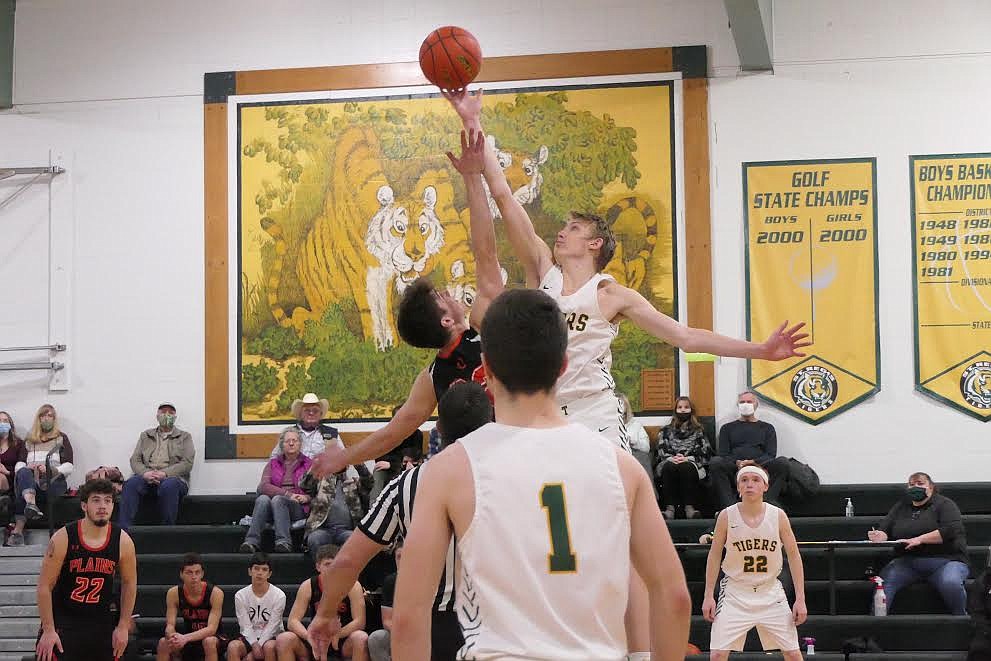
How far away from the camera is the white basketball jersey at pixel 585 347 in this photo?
4773 mm

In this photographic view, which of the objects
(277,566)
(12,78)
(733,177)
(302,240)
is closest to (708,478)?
(733,177)

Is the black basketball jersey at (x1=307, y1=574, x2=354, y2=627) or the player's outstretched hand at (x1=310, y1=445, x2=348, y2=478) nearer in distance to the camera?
the player's outstretched hand at (x1=310, y1=445, x2=348, y2=478)

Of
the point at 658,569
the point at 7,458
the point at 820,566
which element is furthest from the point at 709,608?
the point at 7,458

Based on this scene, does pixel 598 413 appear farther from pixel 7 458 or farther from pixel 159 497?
pixel 7 458

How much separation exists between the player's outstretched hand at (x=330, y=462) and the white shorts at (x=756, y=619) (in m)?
5.55

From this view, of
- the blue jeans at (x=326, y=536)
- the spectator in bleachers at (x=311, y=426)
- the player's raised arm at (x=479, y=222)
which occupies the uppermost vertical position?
the player's raised arm at (x=479, y=222)

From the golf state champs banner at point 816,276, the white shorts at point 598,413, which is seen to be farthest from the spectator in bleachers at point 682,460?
the white shorts at point 598,413

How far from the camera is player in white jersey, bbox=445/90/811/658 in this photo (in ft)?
15.0

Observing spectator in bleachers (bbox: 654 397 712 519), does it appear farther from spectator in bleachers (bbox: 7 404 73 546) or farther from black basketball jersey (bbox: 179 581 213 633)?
spectator in bleachers (bbox: 7 404 73 546)

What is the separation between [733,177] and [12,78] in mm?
9005

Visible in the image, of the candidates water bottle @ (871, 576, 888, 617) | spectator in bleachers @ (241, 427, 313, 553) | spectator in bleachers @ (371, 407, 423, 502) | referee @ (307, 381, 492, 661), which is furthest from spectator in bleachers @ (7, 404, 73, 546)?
referee @ (307, 381, 492, 661)

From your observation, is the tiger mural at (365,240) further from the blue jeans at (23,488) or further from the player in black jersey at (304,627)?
the player in black jersey at (304,627)

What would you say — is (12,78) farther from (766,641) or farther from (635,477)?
(635,477)

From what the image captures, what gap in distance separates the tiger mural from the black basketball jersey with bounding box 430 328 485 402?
845 centimetres
